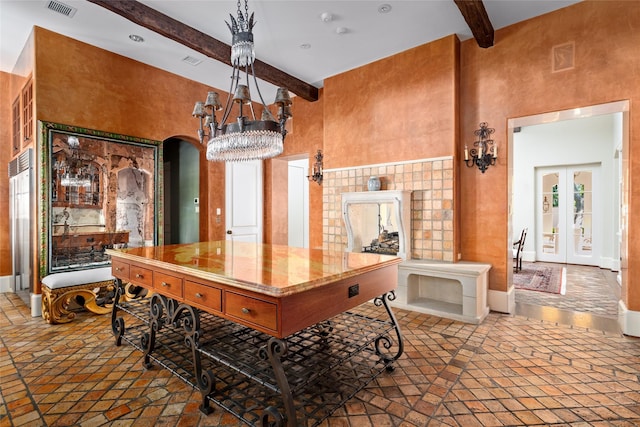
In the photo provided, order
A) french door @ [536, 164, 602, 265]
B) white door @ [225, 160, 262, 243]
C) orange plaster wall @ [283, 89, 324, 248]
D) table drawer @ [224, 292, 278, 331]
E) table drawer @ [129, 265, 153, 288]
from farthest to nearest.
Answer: french door @ [536, 164, 602, 265], white door @ [225, 160, 262, 243], orange plaster wall @ [283, 89, 324, 248], table drawer @ [129, 265, 153, 288], table drawer @ [224, 292, 278, 331]

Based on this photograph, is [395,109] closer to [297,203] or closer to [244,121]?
[244,121]

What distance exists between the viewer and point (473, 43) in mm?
3980

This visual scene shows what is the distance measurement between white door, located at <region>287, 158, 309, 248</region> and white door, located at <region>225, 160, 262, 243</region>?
3.77 feet

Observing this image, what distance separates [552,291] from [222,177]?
5.65 meters

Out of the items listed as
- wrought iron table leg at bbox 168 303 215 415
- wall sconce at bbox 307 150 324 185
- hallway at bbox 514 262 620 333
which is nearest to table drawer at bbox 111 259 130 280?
wrought iron table leg at bbox 168 303 215 415

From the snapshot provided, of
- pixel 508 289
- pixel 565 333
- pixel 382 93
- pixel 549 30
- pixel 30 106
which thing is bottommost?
pixel 565 333

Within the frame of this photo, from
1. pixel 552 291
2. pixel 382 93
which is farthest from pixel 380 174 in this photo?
pixel 552 291

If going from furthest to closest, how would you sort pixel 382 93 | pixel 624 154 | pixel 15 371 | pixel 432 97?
pixel 382 93 → pixel 432 97 → pixel 624 154 → pixel 15 371

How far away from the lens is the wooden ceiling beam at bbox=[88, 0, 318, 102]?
3.18m

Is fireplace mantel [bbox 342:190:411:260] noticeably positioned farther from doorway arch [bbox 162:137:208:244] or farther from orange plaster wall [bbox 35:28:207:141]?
orange plaster wall [bbox 35:28:207:141]

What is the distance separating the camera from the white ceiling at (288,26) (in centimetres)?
335

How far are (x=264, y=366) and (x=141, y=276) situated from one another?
1199 mm

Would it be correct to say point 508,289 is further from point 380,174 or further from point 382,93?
point 382,93

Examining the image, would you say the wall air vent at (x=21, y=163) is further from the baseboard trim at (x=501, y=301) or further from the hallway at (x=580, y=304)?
the hallway at (x=580, y=304)
